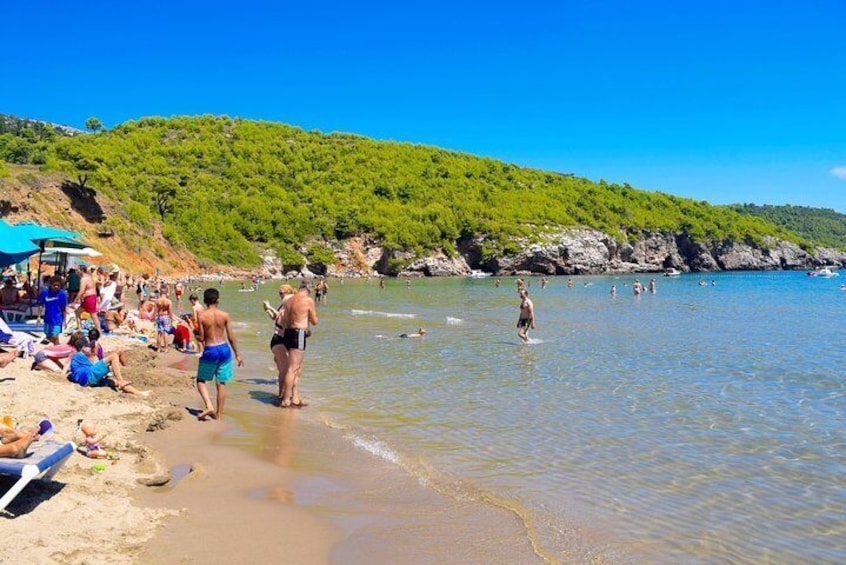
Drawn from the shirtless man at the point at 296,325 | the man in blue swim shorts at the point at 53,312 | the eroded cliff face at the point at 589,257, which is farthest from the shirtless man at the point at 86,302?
the eroded cliff face at the point at 589,257

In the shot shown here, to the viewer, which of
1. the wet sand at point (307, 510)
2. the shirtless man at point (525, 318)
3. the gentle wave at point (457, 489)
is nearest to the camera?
the wet sand at point (307, 510)

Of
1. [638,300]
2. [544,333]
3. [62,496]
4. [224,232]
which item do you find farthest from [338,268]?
[62,496]

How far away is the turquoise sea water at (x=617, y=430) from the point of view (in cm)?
527

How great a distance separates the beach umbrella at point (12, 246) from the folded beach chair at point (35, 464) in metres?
8.46

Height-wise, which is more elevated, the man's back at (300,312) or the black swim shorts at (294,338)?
the man's back at (300,312)

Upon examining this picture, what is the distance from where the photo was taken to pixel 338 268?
8194cm

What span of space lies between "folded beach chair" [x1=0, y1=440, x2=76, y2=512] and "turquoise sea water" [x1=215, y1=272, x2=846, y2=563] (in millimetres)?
3190

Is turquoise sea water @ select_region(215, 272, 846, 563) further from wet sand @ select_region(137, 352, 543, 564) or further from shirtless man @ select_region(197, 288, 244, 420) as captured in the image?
shirtless man @ select_region(197, 288, 244, 420)

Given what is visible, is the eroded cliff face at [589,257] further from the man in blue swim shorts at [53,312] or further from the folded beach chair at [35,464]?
the folded beach chair at [35,464]

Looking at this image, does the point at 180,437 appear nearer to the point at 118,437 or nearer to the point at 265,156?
the point at 118,437

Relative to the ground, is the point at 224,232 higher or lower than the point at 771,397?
higher

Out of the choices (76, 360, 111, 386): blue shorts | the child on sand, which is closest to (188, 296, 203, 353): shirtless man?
(76, 360, 111, 386): blue shorts

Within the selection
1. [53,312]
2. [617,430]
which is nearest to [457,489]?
[617,430]

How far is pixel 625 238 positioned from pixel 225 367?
107930 millimetres
